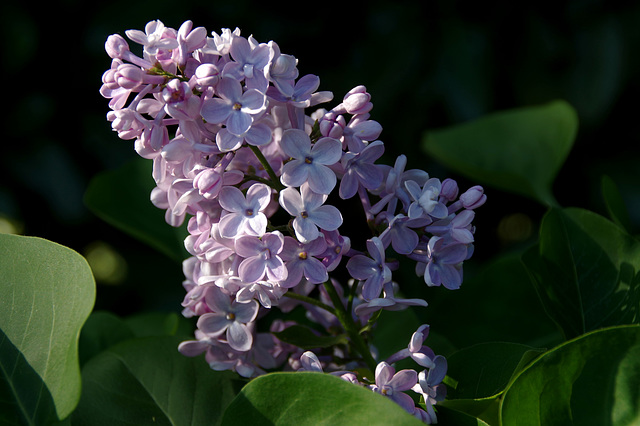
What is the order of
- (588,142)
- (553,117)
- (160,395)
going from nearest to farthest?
1. (160,395)
2. (553,117)
3. (588,142)

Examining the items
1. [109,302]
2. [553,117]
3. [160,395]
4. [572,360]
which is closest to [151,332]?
[160,395]

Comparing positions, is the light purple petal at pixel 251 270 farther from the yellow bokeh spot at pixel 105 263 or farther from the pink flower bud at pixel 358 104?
the yellow bokeh spot at pixel 105 263

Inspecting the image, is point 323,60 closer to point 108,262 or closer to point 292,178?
point 108,262

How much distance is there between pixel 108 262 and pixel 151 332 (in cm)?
96

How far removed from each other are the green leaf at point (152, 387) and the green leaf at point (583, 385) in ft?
0.66

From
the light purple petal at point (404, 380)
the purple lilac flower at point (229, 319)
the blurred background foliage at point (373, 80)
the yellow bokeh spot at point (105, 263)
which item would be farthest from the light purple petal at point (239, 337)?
the yellow bokeh spot at point (105, 263)

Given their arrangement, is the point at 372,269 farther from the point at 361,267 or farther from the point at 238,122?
the point at 238,122

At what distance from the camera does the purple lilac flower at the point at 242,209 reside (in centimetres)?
38

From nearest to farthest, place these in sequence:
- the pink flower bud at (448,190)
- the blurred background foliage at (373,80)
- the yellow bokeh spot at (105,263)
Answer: the pink flower bud at (448,190), the blurred background foliage at (373,80), the yellow bokeh spot at (105,263)

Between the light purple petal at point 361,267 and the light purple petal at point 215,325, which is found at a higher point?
the light purple petal at point 361,267

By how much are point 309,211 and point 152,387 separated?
0.59 ft

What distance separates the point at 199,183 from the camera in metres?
0.38

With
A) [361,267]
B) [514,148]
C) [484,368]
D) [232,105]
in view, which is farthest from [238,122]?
[514,148]

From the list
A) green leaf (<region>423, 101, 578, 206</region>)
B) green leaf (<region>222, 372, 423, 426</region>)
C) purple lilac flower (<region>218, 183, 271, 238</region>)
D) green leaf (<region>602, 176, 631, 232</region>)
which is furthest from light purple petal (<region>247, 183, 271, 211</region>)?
green leaf (<region>423, 101, 578, 206</region>)
